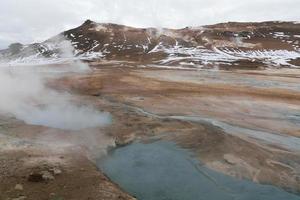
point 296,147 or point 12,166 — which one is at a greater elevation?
point 12,166

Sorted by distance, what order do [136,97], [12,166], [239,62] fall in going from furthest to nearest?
[239,62] < [136,97] < [12,166]

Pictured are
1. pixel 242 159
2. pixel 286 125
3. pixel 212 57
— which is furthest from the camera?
pixel 212 57

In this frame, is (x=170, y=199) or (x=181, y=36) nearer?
(x=170, y=199)

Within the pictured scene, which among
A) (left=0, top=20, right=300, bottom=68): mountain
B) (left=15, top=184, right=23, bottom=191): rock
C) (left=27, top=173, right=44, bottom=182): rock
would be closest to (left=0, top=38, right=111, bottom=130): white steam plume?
(left=27, top=173, right=44, bottom=182): rock

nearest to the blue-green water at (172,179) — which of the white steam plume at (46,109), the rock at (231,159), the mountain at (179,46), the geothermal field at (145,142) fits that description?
the geothermal field at (145,142)

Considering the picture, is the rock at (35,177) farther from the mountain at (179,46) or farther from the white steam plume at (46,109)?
the mountain at (179,46)

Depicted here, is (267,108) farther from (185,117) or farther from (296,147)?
(296,147)

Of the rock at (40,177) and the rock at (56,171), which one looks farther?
the rock at (56,171)

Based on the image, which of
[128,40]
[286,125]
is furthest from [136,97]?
[128,40]
